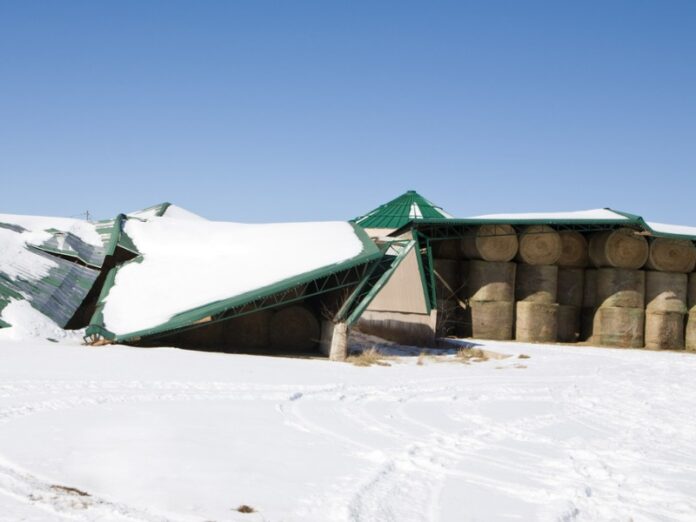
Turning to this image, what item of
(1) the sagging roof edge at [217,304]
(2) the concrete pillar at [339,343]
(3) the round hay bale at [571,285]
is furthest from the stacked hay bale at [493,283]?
(2) the concrete pillar at [339,343]

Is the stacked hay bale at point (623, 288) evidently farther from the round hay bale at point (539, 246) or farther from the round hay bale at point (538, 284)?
the round hay bale at point (538, 284)

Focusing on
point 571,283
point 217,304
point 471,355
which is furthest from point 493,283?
point 217,304

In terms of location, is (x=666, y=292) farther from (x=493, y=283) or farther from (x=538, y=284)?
(x=493, y=283)

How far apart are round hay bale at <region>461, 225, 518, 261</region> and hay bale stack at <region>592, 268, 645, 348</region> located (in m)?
3.23

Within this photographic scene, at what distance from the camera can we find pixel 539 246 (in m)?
24.7

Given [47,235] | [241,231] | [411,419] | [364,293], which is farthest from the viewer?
[241,231]

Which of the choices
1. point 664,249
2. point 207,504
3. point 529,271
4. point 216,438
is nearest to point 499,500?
point 207,504

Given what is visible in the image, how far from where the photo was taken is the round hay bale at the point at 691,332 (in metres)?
24.7

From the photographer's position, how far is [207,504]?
17.9ft

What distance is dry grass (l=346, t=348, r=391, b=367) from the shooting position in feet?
54.7

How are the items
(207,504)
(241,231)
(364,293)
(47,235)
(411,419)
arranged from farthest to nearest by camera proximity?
(241,231), (47,235), (364,293), (411,419), (207,504)

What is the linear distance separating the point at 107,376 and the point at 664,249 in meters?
19.4

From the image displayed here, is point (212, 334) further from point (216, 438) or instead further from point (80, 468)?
point (80, 468)

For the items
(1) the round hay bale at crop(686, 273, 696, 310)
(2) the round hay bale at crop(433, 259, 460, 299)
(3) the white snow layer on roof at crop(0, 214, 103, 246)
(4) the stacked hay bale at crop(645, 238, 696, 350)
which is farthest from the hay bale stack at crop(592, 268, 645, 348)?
(3) the white snow layer on roof at crop(0, 214, 103, 246)
